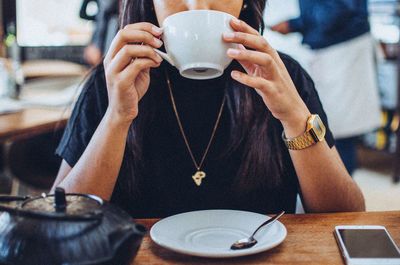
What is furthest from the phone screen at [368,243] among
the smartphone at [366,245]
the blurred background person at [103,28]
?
the blurred background person at [103,28]

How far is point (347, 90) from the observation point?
234cm

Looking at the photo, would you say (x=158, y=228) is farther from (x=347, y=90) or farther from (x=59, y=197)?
(x=347, y=90)

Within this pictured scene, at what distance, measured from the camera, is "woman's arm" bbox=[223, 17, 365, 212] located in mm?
735

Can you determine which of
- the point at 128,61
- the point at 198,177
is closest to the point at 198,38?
the point at 128,61

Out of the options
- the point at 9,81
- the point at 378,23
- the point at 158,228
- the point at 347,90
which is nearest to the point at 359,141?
the point at 378,23

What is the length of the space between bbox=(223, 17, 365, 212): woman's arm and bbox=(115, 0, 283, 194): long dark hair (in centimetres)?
14

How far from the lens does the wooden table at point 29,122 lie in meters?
1.39

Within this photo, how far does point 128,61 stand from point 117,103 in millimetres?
102

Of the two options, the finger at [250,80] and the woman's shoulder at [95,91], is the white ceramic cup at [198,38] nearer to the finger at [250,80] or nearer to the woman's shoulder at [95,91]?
the finger at [250,80]

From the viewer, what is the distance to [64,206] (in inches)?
21.4

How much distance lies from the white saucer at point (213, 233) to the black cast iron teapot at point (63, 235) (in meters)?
0.12

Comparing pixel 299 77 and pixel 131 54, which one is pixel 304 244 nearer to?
pixel 131 54

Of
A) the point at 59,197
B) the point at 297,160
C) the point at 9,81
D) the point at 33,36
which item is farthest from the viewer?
the point at 33,36

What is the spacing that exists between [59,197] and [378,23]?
4039 millimetres
